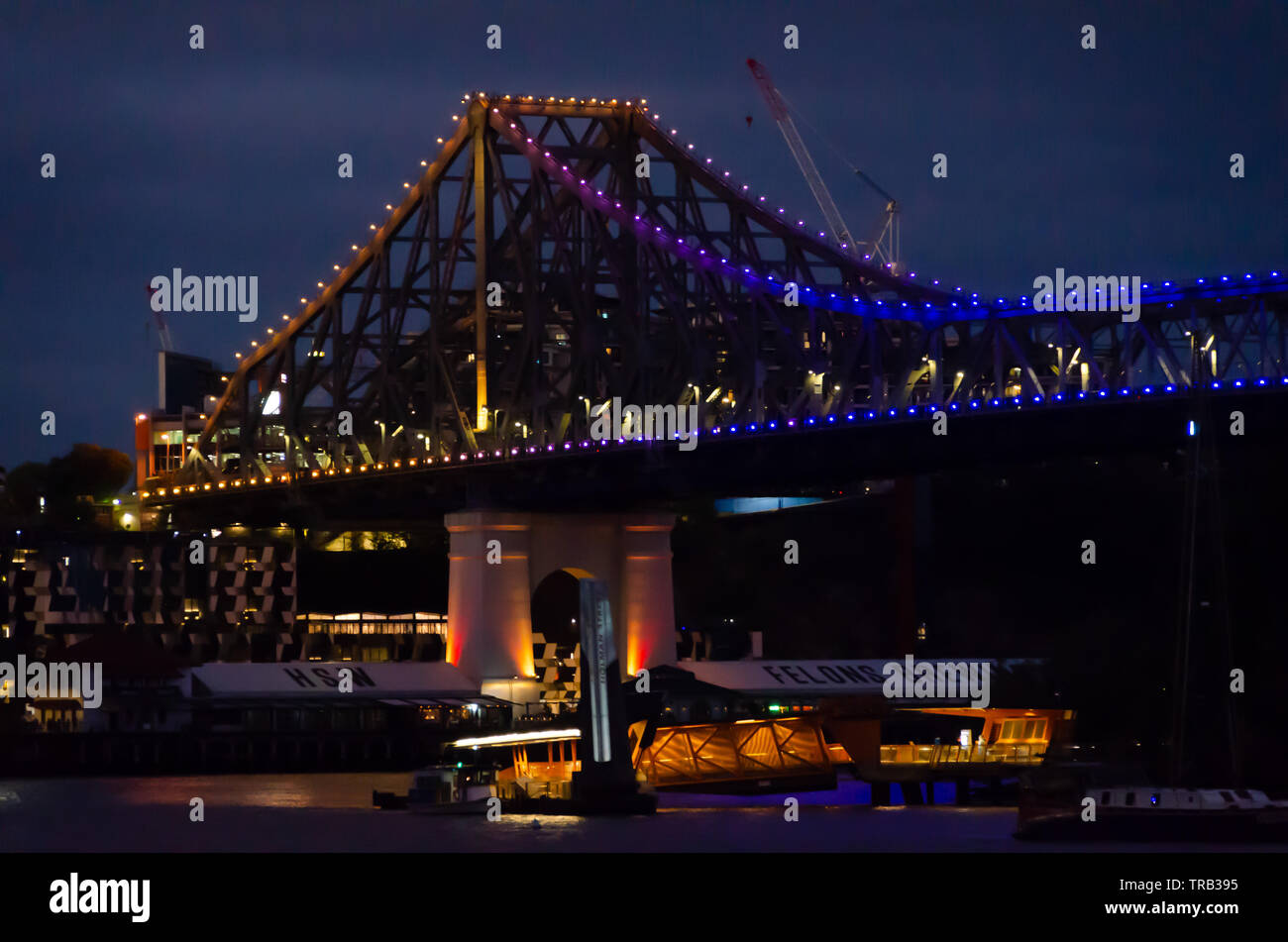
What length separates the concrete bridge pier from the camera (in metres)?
115

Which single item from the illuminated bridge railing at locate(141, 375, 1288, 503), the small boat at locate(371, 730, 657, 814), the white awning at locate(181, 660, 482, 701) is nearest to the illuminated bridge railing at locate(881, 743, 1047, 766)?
the small boat at locate(371, 730, 657, 814)

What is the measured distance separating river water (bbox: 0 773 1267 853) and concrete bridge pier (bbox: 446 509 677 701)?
31.4 metres

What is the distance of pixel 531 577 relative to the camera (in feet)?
388

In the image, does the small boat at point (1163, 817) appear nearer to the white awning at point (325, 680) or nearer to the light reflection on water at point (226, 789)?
the light reflection on water at point (226, 789)

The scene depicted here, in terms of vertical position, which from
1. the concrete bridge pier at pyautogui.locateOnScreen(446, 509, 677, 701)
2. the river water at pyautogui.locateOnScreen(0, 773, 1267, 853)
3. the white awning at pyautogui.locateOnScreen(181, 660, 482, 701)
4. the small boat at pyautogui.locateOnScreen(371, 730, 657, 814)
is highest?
the concrete bridge pier at pyautogui.locateOnScreen(446, 509, 677, 701)

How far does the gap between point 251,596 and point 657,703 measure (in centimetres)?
6517

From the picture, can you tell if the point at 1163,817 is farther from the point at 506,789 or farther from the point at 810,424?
the point at 810,424

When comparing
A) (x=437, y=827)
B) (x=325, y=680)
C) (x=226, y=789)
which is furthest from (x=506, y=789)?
(x=325, y=680)

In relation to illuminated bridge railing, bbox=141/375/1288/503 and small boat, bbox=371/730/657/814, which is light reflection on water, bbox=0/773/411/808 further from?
illuminated bridge railing, bbox=141/375/1288/503

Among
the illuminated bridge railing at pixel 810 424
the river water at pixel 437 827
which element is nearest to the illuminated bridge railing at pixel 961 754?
the river water at pixel 437 827

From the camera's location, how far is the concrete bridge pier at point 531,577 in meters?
115

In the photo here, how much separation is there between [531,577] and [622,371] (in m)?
12.2
